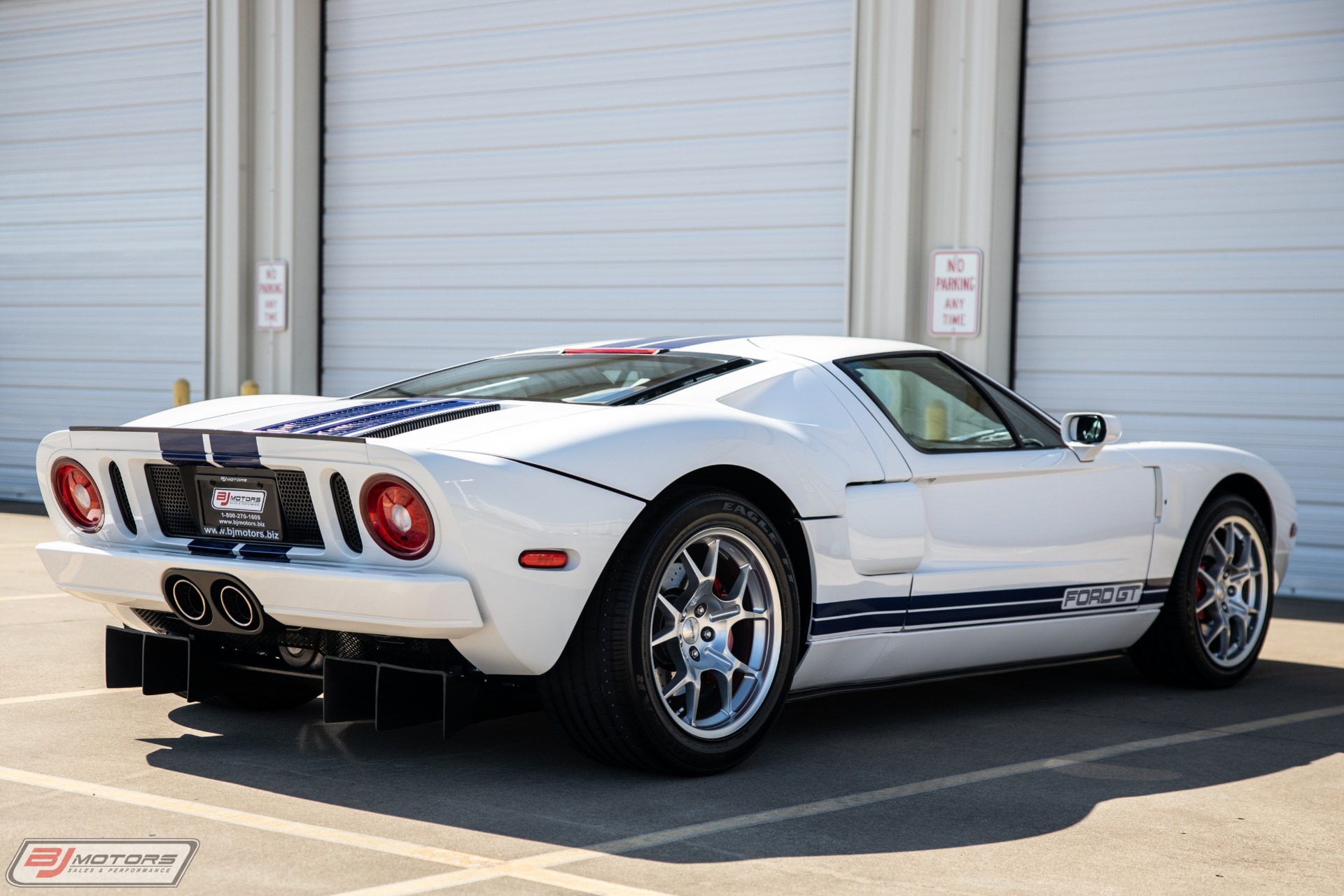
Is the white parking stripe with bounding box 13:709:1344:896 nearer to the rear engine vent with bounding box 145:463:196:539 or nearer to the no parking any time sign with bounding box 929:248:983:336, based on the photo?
the rear engine vent with bounding box 145:463:196:539

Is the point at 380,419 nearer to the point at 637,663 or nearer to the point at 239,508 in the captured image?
the point at 239,508

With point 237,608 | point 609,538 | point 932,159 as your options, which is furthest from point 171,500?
point 932,159

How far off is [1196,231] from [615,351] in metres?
5.86

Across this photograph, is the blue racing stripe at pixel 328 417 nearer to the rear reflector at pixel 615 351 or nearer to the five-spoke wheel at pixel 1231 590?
the rear reflector at pixel 615 351

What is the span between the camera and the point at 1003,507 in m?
4.75

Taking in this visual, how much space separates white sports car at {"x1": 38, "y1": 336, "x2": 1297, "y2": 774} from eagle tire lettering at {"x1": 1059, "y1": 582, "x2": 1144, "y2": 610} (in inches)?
0.7

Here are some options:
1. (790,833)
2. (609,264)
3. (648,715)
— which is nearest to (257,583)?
(648,715)

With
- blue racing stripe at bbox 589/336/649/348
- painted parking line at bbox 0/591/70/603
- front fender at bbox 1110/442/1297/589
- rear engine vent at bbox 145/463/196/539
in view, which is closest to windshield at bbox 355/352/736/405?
blue racing stripe at bbox 589/336/649/348

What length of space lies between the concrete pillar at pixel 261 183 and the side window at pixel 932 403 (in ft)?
28.6

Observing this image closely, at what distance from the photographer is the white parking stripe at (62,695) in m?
4.68

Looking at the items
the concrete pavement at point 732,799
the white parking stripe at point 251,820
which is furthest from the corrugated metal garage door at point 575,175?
the white parking stripe at point 251,820

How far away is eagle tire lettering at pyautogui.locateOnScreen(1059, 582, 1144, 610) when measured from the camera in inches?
196

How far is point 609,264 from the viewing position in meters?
11.4

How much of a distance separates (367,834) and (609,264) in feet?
27.7
